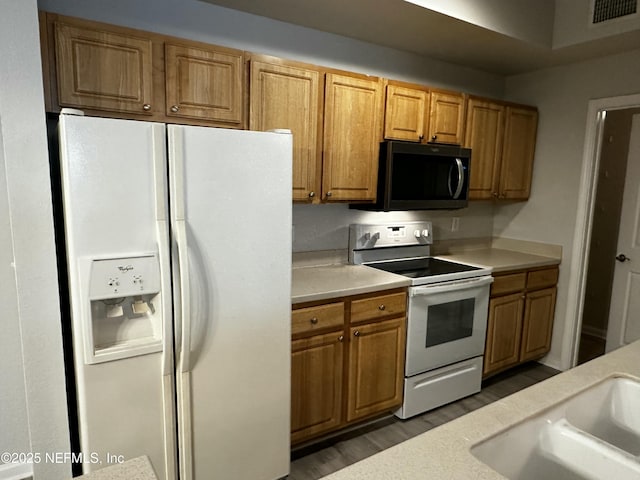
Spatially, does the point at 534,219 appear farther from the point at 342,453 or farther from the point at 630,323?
the point at 342,453

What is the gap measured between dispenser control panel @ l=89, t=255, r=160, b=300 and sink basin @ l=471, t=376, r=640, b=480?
1.16m

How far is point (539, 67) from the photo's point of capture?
3307mm

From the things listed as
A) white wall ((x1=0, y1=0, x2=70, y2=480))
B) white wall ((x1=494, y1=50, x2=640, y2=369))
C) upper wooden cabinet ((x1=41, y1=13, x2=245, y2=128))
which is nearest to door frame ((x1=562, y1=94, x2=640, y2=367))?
white wall ((x1=494, y1=50, x2=640, y2=369))

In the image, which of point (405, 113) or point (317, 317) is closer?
point (317, 317)

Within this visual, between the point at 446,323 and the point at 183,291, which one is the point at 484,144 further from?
the point at 183,291

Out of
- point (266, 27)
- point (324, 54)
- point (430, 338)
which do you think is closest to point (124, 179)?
point (266, 27)

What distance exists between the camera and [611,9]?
2.54 metres

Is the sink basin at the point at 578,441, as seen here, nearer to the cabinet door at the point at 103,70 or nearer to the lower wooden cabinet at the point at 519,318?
the lower wooden cabinet at the point at 519,318

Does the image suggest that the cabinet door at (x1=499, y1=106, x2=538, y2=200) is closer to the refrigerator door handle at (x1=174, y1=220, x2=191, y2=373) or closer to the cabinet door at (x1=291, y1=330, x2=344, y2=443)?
the cabinet door at (x1=291, y1=330, x2=344, y2=443)

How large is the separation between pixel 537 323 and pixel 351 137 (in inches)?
85.6

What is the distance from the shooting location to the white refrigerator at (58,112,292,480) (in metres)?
1.39

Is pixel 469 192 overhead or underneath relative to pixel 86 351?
overhead

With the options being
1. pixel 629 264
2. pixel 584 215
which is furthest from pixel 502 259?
pixel 629 264

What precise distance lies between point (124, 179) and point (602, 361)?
67.9 inches
